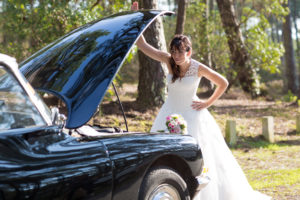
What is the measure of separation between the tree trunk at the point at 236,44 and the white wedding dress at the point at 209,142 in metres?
9.77

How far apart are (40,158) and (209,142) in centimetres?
269

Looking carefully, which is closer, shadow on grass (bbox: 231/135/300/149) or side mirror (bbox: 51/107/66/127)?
side mirror (bbox: 51/107/66/127)

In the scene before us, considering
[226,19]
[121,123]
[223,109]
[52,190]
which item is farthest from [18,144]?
[226,19]

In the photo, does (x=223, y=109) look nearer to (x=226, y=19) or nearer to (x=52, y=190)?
(x=226, y=19)

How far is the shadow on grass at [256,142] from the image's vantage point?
862 centimetres

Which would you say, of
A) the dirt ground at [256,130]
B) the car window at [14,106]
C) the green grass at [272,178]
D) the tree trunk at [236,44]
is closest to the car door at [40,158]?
the car window at [14,106]

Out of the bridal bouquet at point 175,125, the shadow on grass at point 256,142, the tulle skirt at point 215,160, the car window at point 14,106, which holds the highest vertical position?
the car window at point 14,106

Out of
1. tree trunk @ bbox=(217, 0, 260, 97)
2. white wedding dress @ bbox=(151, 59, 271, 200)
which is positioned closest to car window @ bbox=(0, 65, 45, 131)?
white wedding dress @ bbox=(151, 59, 271, 200)

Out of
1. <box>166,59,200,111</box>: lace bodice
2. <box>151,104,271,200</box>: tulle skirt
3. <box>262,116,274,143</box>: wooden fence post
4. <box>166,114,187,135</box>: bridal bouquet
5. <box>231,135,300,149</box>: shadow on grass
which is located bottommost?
<box>231,135,300,149</box>: shadow on grass

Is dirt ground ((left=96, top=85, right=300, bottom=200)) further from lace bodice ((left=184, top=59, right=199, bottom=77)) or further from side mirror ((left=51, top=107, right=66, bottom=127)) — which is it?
side mirror ((left=51, top=107, right=66, bottom=127))

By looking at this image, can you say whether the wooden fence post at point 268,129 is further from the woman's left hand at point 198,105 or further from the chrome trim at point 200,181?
the chrome trim at point 200,181

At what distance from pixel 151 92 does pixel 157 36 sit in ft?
4.53

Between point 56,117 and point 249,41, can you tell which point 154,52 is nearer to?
point 56,117

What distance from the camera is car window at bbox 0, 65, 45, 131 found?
2.23m
